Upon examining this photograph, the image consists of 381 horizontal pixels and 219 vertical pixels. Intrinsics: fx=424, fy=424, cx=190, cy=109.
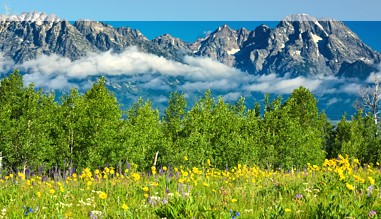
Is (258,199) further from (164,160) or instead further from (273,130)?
(273,130)

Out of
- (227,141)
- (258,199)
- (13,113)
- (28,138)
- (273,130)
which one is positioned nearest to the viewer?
(258,199)

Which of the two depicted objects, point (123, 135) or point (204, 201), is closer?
point (204, 201)

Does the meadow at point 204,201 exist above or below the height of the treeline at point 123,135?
below

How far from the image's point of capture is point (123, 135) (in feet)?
167

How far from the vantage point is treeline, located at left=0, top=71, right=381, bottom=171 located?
1921 inches

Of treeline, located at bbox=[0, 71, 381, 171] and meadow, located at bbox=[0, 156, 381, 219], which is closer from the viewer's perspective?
meadow, located at bbox=[0, 156, 381, 219]

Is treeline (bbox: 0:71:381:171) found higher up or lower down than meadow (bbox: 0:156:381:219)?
higher up

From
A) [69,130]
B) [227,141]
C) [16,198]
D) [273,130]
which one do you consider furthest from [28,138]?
[16,198]

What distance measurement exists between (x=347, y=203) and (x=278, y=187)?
250 cm

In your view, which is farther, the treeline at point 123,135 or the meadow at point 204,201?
the treeline at point 123,135

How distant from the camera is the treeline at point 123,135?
48.8m

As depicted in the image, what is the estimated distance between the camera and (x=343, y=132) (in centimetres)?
8525

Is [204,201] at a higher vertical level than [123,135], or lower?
lower

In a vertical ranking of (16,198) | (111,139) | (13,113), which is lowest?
(16,198)
